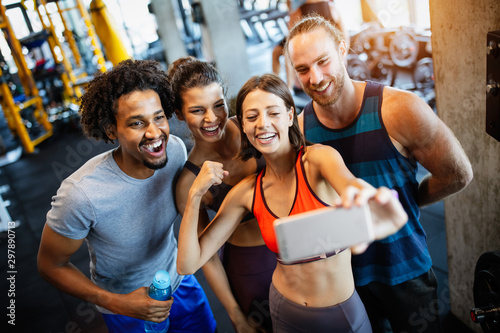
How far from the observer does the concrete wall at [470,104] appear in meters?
1.62

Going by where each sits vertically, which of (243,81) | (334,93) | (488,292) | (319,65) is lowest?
(488,292)

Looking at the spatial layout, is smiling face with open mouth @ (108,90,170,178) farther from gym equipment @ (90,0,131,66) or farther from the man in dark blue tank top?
gym equipment @ (90,0,131,66)

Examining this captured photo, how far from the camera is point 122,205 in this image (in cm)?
165

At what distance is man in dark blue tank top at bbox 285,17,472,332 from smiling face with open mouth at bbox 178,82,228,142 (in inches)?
15.1

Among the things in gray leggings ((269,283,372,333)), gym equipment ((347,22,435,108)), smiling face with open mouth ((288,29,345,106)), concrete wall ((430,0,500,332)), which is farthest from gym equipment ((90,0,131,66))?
gray leggings ((269,283,372,333))

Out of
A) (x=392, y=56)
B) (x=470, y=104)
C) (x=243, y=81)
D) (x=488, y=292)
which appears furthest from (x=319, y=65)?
(x=392, y=56)

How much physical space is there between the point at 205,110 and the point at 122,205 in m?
0.55

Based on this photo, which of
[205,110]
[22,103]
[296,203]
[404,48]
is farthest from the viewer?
[22,103]

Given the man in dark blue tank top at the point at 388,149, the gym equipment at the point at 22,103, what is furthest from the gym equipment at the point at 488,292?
the gym equipment at the point at 22,103

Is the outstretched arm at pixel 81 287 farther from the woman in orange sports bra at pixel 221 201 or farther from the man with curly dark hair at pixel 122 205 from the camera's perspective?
the woman in orange sports bra at pixel 221 201

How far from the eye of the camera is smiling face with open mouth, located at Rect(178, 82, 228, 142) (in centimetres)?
169

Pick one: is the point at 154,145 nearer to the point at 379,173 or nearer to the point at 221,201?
the point at 221,201

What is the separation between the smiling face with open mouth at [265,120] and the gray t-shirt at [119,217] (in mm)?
595

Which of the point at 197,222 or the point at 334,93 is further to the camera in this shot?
the point at 334,93
